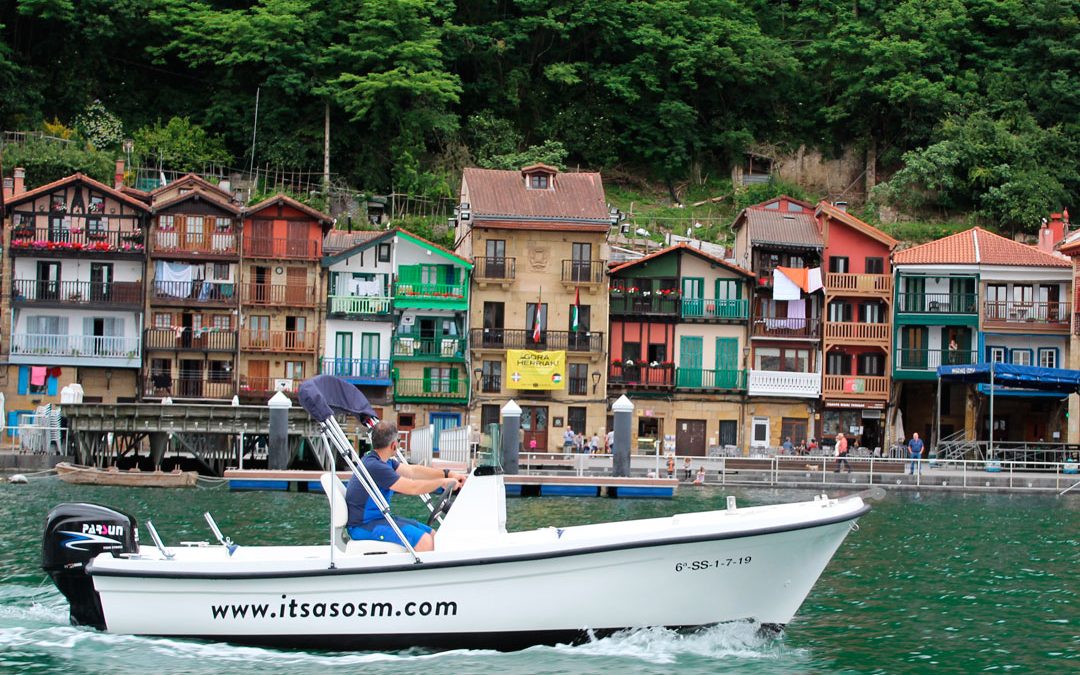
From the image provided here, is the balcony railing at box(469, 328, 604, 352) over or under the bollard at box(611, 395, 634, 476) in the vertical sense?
over

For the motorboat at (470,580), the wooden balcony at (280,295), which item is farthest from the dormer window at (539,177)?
the motorboat at (470,580)

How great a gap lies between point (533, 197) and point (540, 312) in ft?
16.2

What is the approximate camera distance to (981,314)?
58.0m

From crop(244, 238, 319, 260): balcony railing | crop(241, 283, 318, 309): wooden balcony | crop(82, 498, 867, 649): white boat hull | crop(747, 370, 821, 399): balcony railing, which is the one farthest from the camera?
crop(747, 370, 821, 399): balcony railing

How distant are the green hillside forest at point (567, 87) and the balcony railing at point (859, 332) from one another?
497 inches

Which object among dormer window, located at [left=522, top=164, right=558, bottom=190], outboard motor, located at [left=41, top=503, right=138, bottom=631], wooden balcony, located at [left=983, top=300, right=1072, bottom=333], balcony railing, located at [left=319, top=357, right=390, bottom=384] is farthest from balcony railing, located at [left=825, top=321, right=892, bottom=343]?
outboard motor, located at [left=41, top=503, right=138, bottom=631]

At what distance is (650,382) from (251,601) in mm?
41584

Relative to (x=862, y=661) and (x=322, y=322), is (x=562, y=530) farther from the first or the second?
(x=322, y=322)

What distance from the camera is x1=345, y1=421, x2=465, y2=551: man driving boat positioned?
1755 centimetres

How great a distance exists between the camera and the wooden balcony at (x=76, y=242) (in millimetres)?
55250

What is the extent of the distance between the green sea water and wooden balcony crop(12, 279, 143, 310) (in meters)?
16.7

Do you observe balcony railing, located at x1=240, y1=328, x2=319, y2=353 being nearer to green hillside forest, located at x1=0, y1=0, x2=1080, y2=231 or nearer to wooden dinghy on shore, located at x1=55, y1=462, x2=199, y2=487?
green hillside forest, located at x1=0, y1=0, x2=1080, y2=231

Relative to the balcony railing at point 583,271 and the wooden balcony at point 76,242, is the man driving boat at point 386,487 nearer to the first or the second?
the balcony railing at point 583,271

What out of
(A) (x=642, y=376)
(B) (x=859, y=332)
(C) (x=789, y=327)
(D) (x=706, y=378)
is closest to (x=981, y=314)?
(B) (x=859, y=332)
